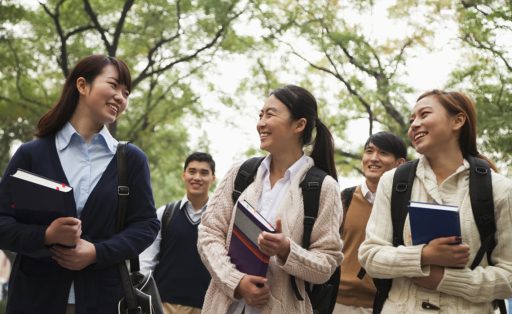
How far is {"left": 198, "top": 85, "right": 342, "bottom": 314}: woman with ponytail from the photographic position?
126 inches

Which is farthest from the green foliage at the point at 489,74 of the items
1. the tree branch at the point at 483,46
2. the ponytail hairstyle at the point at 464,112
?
the ponytail hairstyle at the point at 464,112

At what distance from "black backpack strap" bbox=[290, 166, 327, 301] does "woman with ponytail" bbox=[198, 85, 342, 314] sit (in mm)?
24

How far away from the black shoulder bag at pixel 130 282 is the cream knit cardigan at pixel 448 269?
1060mm

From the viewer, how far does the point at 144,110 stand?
1596 cm

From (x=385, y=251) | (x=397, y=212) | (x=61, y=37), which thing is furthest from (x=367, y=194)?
(x=61, y=37)

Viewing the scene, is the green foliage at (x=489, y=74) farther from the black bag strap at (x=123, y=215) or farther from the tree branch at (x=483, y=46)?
the black bag strap at (x=123, y=215)

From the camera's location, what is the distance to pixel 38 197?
111 inches

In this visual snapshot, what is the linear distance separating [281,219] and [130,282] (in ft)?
2.65

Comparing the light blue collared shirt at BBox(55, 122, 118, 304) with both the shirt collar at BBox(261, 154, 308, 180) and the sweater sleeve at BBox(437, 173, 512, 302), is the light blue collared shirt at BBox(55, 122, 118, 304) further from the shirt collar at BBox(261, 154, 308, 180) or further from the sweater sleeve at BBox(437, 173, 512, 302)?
the sweater sleeve at BBox(437, 173, 512, 302)

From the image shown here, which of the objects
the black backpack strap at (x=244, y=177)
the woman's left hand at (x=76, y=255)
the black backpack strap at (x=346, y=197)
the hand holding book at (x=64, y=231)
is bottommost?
the woman's left hand at (x=76, y=255)

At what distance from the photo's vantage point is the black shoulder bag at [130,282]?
10.2ft

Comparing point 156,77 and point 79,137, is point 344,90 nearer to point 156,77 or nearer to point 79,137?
point 156,77

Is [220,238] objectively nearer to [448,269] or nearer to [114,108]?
[114,108]

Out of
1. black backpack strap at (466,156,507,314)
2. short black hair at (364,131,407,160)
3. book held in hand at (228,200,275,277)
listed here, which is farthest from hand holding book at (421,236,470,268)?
short black hair at (364,131,407,160)
